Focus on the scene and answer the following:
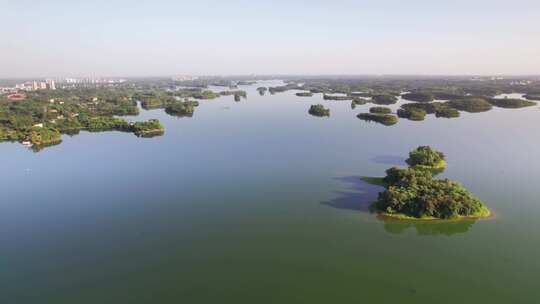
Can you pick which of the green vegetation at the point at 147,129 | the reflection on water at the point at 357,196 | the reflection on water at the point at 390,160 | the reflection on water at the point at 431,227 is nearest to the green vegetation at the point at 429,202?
the reflection on water at the point at 431,227

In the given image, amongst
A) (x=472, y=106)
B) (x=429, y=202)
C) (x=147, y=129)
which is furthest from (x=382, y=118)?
(x=429, y=202)

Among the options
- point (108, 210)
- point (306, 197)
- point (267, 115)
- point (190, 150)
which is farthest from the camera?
point (267, 115)

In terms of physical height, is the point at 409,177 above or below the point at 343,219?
above

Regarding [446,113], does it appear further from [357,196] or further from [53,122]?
[53,122]

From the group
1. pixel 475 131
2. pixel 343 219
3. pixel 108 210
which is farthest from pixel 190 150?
pixel 475 131

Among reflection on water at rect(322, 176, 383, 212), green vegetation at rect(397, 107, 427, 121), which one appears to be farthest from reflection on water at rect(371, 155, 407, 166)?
green vegetation at rect(397, 107, 427, 121)

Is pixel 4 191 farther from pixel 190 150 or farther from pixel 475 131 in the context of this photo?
pixel 475 131

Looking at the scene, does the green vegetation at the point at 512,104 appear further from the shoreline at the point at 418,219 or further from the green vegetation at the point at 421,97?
the shoreline at the point at 418,219
